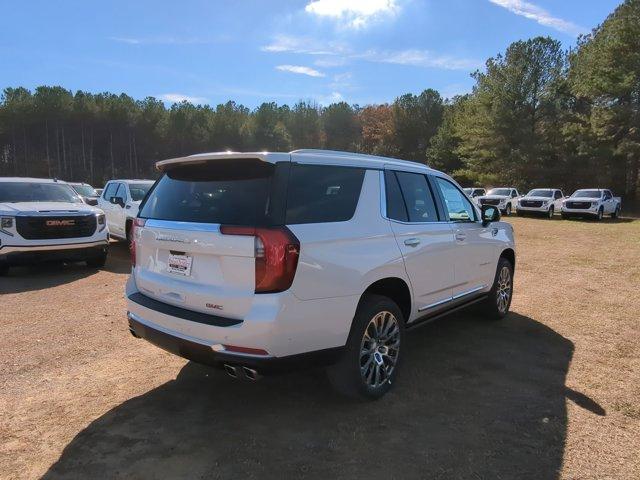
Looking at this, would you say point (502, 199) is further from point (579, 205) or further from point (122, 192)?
point (122, 192)

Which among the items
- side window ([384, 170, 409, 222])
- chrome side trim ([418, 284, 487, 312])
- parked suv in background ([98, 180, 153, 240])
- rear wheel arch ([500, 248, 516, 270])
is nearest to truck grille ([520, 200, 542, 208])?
parked suv in background ([98, 180, 153, 240])

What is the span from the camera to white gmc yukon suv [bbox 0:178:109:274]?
8445 millimetres

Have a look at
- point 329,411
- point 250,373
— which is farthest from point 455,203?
point 250,373

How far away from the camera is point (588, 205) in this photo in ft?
83.6

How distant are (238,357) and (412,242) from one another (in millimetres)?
1846

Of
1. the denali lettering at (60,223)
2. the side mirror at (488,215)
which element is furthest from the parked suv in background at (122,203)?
the side mirror at (488,215)

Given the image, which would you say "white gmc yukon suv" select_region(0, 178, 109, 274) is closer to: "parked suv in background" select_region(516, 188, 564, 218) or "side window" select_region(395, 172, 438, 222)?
"side window" select_region(395, 172, 438, 222)

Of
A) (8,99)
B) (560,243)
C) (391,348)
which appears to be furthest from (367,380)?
(8,99)

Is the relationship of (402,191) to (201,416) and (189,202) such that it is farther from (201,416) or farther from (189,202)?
(201,416)

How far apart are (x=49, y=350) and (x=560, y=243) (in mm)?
14388

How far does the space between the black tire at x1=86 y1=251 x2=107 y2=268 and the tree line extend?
111 ft

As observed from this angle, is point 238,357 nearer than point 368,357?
Yes

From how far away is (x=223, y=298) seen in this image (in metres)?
3.21

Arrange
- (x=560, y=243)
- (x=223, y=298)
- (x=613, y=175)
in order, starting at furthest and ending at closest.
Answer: (x=613, y=175) < (x=560, y=243) < (x=223, y=298)
